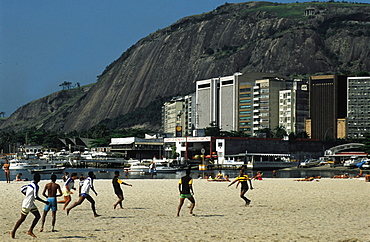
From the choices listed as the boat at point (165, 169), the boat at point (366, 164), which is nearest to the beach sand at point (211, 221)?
the boat at point (165, 169)

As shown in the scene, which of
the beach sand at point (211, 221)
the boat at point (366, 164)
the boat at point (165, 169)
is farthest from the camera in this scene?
the boat at point (366, 164)

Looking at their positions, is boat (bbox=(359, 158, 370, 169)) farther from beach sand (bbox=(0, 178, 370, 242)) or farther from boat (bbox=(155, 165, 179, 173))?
beach sand (bbox=(0, 178, 370, 242))

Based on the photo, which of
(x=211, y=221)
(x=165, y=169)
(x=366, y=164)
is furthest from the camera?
(x=366, y=164)

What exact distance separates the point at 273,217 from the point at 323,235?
5736 millimetres

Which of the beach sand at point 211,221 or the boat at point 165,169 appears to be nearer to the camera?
the beach sand at point 211,221

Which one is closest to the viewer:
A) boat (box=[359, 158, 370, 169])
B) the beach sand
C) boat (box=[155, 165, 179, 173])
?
the beach sand

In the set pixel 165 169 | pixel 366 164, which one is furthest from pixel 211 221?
pixel 366 164

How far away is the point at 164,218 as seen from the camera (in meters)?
26.6

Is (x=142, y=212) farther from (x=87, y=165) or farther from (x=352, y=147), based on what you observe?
(x=352, y=147)

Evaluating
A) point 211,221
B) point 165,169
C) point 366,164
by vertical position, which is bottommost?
point 211,221

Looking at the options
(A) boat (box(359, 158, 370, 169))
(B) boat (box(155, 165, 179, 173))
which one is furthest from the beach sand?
(A) boat (box(359, 158, 370, 169))

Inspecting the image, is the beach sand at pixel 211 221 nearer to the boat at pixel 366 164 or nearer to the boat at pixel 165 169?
the boat at pixel 165 169

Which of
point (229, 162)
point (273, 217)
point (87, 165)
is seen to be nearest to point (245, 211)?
point (273, 217)

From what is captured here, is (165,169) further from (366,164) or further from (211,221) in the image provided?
(211,221)
